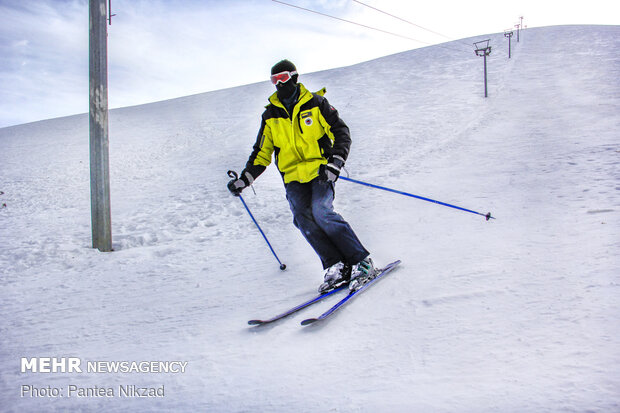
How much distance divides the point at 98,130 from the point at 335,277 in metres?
4.02

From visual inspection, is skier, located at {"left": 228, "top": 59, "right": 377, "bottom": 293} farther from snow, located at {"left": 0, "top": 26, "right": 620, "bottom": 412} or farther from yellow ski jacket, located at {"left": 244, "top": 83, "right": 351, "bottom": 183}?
snow, located at {"left": 0, "top": 26, "right": 620, "bottom": 412}

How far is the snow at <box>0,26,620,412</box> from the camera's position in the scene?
2014 mm

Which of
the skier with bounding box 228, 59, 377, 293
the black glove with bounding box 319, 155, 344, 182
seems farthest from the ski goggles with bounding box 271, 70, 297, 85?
the black glove with bounding box 319, 155, 344, 182

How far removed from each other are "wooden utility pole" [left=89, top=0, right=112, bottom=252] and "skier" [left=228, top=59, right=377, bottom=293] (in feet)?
10.0

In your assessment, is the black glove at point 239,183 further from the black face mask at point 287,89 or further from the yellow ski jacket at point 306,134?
the black face mask at point 287,89

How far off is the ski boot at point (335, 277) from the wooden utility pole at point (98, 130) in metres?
3.48

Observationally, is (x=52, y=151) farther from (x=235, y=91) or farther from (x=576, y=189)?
(x=576, y=189)

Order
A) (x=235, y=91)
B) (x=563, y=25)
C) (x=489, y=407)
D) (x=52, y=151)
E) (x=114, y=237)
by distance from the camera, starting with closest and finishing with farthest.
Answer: (x=489, y=407) → (x=114, y=237) → (x=52, y=151) → (x=235, y=91) → (x=563, y=25)

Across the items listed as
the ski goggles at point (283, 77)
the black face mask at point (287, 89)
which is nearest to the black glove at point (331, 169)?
the black face mask at point (287, 89)

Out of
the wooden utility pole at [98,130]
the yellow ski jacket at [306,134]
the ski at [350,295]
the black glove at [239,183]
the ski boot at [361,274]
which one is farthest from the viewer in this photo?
the wooden utility pole at [98,130]

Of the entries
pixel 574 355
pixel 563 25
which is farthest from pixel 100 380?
pixel 563 25

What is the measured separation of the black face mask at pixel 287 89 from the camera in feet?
11.5

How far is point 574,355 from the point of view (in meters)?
1.95

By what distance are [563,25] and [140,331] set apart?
40.2 m
